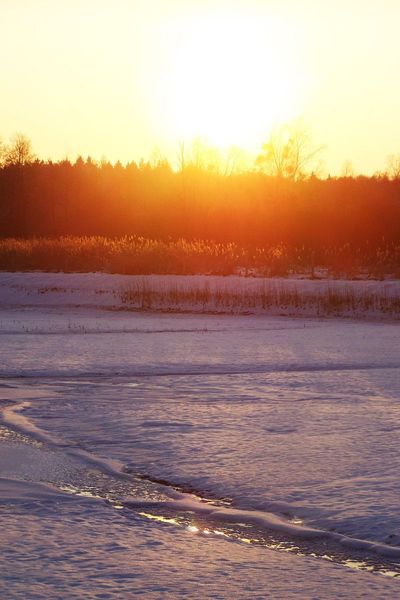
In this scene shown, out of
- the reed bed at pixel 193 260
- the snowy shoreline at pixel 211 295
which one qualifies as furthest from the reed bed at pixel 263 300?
the reed bed at pixel 193 260

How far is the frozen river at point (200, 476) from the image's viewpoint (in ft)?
15.1

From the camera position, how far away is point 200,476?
656 cm

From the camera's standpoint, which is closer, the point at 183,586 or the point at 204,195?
the point at 183,586

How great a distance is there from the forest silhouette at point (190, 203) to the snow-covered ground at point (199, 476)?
34481 millimetres

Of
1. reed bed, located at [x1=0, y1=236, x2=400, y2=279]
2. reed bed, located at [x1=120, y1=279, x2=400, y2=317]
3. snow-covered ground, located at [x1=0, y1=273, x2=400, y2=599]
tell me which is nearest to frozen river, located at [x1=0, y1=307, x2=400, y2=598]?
snow-covered ground, located at [x1=0, y1=273, x2=400, y2=599]

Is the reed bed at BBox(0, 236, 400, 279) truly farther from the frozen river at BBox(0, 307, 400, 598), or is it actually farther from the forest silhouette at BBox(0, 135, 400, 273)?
the frozen river at BBox(0, 307, 400, 598)

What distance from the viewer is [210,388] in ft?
34.5

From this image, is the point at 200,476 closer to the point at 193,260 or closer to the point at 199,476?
the point at 199,476

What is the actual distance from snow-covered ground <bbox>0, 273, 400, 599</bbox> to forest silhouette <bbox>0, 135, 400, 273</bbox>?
1358 inches

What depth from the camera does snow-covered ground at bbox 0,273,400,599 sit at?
461 centimetres

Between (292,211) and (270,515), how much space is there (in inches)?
1930

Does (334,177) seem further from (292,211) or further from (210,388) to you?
(210,388)

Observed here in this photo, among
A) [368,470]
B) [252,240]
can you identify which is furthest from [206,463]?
[252,240]

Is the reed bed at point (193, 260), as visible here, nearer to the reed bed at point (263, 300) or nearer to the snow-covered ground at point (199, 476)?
the reed bed at point (263, 300)
